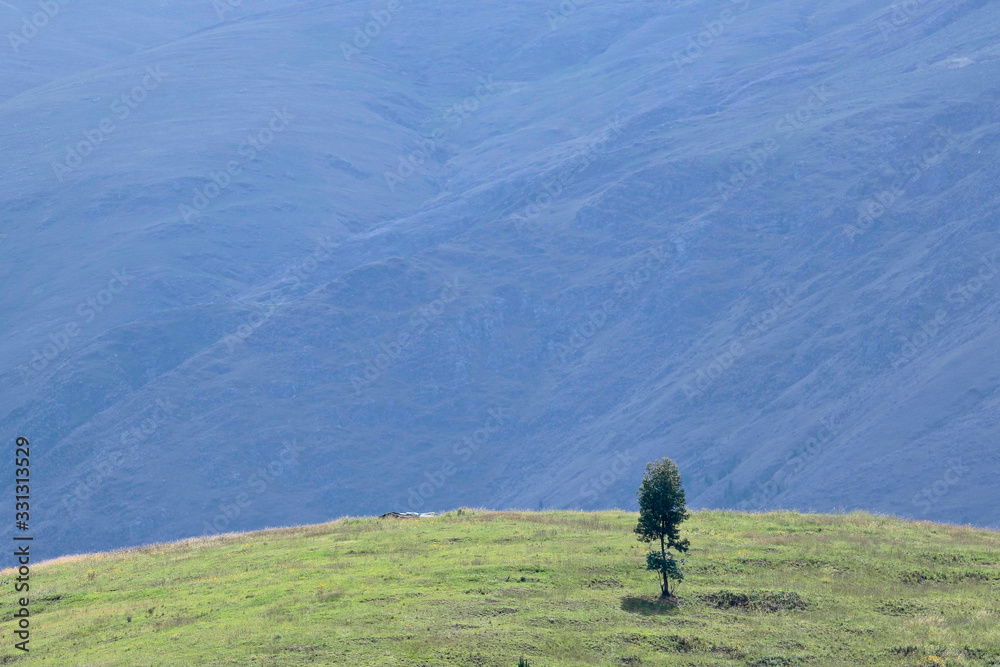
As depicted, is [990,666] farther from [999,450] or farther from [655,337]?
[655,337]

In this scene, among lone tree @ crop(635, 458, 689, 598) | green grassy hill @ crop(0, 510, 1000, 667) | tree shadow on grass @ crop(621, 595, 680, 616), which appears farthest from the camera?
lone tree @ crop(635, 458, 689, 598)

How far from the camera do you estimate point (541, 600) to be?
112 ft

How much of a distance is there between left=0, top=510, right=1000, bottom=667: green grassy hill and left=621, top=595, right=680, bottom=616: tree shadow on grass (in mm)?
83

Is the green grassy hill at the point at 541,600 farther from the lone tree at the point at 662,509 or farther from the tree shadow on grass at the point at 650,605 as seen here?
the lone tree at the point at 662,509

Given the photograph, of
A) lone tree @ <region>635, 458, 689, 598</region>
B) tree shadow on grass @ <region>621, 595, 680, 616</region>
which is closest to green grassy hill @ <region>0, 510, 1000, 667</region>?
tree shadow on grass @ <region>621, 595, 680, 616</region>

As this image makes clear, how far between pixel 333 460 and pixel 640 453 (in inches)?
2108

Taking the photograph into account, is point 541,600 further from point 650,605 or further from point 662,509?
point 662,509

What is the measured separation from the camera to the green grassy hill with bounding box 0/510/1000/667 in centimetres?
3006

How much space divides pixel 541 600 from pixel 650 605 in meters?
3.39

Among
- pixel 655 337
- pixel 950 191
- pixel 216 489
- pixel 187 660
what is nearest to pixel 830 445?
pixel 655 337

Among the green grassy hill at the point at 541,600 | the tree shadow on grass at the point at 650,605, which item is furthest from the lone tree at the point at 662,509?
the green grassy hill at the point at 541,600

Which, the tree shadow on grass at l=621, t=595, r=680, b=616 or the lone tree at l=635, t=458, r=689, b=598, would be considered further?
the lone tree at l=635, t=458, r=689, b=598

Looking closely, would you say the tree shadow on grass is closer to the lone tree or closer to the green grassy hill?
the green grassy hill

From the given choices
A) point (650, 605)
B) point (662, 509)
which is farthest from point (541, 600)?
point (662, 509)
